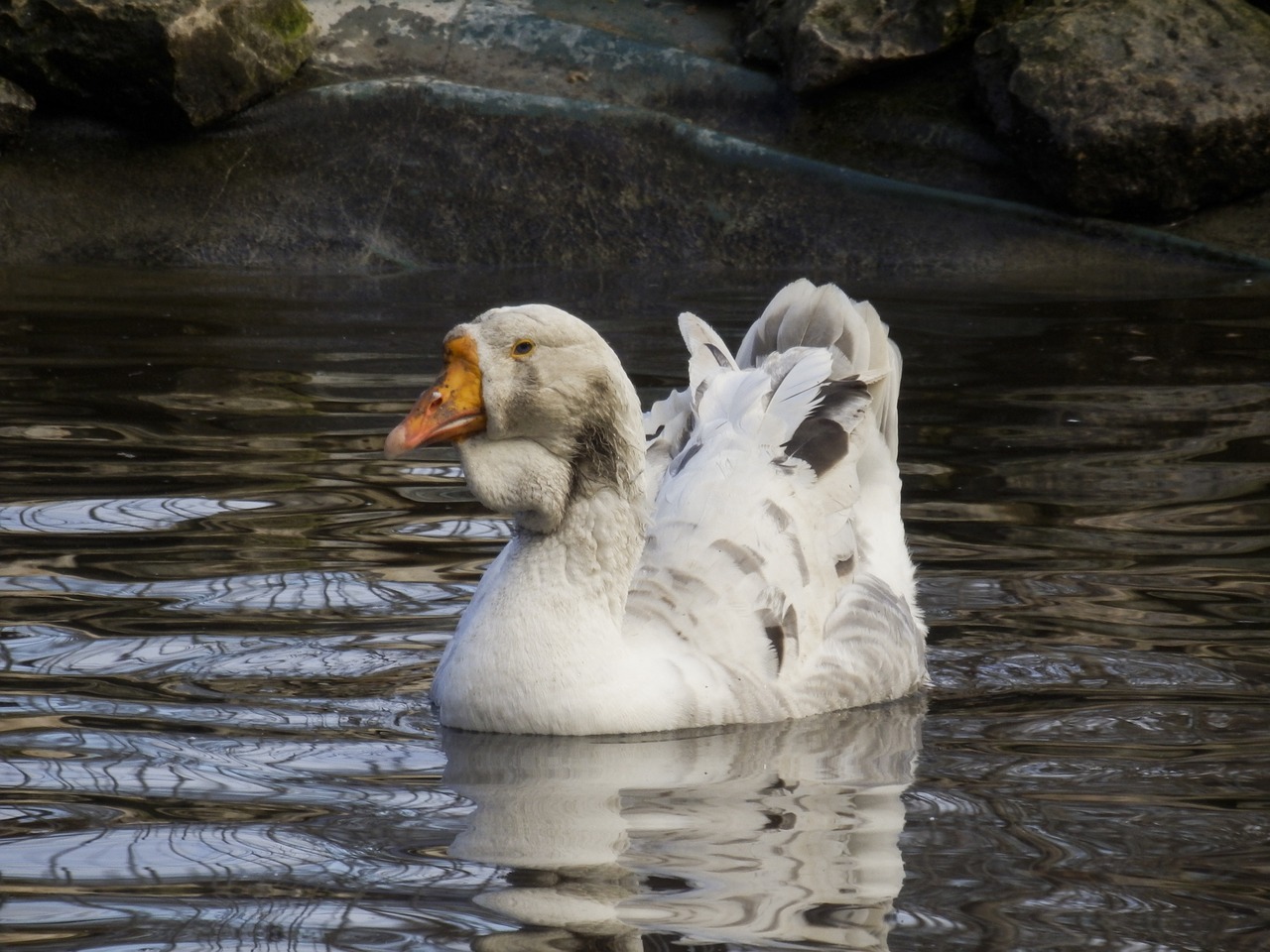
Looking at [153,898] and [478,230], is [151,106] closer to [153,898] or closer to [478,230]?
[478,230]

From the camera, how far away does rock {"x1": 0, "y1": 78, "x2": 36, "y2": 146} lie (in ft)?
39.4

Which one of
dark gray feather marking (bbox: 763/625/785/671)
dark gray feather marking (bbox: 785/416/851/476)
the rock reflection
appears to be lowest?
dark gray feather marking (bbox: 763/625/785/671)

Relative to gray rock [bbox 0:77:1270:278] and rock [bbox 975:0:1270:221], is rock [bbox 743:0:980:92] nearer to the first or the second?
rock [bbox 975:0:1270:221]

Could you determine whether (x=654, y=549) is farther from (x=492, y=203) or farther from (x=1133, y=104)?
(x=1133, y=104)

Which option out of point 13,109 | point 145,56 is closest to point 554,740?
point 145,56

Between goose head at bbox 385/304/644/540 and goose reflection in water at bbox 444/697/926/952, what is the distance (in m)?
0.60

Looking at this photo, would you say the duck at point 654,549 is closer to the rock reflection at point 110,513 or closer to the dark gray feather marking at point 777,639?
the dark gray feather marking at point 777,639

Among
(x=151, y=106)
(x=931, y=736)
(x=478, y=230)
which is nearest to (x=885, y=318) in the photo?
(x=478, y=230)

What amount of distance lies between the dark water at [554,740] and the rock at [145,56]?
12.3ft

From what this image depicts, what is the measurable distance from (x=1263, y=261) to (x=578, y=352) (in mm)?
8713

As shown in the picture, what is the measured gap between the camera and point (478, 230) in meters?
12.2

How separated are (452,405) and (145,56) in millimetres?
8347

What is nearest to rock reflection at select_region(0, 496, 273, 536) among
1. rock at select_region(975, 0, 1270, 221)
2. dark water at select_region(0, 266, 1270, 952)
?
dark water at select_region(0, 266, 1270, 952)

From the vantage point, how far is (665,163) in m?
12.4
